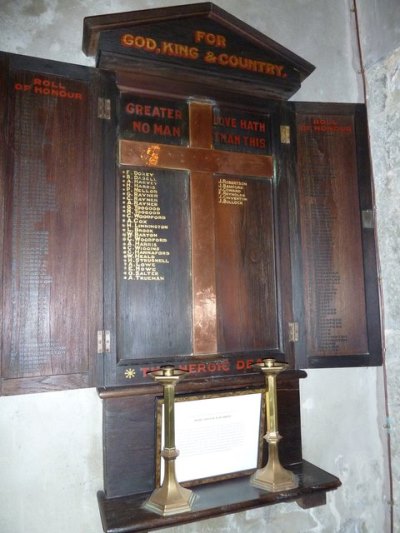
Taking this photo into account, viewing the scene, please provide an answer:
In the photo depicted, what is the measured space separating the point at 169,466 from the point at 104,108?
160 centimetres

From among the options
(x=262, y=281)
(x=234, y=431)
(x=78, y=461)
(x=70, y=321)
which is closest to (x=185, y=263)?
(x=262, y=281)

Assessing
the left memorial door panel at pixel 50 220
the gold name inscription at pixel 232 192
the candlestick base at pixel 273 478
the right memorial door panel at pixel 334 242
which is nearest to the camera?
the left memorial door panel at pixel 50 220

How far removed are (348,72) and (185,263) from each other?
5.37ft

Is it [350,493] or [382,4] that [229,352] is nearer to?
[350,493]

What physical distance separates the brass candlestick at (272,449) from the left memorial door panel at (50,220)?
791mm

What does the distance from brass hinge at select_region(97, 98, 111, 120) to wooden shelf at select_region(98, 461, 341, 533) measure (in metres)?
1.70

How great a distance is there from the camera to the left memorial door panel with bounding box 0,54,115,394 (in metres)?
1.68

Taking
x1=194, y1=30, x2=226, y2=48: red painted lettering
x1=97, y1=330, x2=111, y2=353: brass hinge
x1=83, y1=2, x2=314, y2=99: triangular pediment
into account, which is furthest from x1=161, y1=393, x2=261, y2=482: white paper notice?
x1=194, y1=30, x2=226, y2=48: red painted lettering

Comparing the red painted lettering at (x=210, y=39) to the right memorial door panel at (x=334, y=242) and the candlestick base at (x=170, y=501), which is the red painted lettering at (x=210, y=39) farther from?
the candlestick base at (x=170, y=501)

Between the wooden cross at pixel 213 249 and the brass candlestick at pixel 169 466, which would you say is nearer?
the brass candlestick at pixel 169 466

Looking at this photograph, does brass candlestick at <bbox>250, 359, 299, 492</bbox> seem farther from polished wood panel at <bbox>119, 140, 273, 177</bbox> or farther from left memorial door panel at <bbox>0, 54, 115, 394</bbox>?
polished wood panel at <bbox>119, 140, 273, 177</bbox>

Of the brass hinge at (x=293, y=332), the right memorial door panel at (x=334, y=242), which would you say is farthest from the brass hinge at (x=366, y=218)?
the brass hinge at (x=293, y=332)

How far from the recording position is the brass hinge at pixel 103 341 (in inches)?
69.6

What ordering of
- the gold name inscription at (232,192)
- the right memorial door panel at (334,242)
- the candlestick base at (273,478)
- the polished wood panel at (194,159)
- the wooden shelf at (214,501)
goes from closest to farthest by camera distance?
the wooden shelf at (214,501)
the candlestick base at (273,478)
the polished wood panel at (194,159)
the gold name inscription at (232,192)
the right memorial door panel at (334,242)
